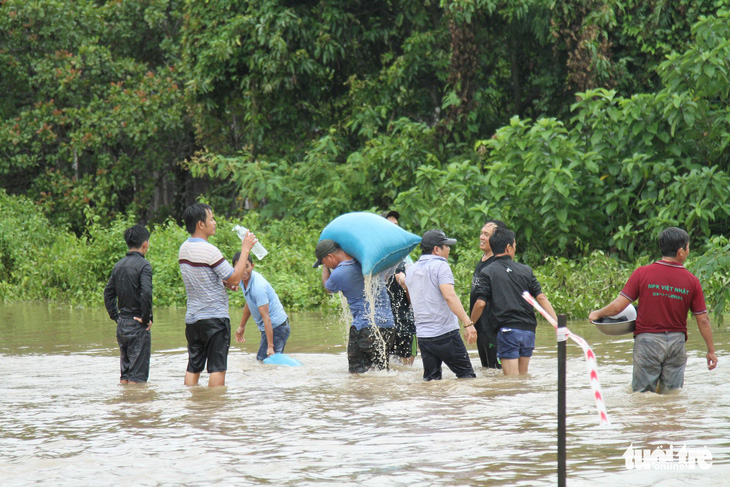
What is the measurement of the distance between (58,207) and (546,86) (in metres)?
14.2

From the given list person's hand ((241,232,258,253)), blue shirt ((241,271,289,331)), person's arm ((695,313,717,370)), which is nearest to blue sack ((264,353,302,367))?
blue shirt ((241,271,289,331))

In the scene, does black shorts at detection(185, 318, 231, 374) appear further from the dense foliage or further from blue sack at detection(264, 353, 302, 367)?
the dense foliage

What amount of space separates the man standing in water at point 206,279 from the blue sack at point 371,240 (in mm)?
1372

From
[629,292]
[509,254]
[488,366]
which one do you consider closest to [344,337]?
[488,366]

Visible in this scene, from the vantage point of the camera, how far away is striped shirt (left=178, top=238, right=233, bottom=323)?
7836mm

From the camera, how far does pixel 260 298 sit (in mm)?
9570

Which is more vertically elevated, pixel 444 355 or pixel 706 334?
pixel 706 334

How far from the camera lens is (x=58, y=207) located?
25.7m

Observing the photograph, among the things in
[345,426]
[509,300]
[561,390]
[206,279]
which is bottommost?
[345,426]

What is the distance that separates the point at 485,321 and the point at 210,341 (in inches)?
106

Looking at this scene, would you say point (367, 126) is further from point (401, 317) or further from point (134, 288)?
point (134, 288)

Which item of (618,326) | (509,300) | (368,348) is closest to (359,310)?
(368,348)

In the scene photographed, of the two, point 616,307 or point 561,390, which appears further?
point 616,307

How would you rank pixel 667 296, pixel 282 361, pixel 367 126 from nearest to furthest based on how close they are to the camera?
pixel 667 296, pixel 282 361, pixel 367 126
